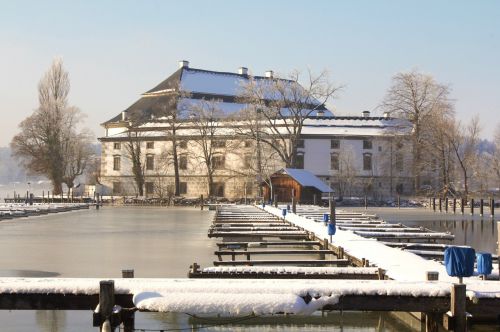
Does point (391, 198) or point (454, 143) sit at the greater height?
point (454, 143)

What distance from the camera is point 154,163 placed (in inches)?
3558

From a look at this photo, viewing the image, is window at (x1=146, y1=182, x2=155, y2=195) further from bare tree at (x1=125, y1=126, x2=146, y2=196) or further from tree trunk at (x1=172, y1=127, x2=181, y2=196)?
tree trunk at (x1=172, y1=127, x2=181, y2=196)

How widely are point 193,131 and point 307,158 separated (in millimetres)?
13870

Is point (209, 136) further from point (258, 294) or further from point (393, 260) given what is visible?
point (258, 294)

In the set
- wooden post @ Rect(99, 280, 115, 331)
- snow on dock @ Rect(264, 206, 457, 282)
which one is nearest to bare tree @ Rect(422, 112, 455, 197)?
snow on dock @ Rect(264, 206, 457, 282)

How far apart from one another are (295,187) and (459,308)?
59218mm

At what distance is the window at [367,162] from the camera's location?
3351 inches

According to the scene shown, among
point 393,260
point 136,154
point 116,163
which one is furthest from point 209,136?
point 393,260

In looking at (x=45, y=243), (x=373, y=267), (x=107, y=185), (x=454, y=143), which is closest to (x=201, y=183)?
(x=107, y=185)

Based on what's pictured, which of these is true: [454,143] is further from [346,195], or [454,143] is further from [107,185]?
[107,185]

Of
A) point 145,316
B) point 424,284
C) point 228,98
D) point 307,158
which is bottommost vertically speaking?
point 145,316

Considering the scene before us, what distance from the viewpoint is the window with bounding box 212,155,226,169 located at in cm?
8662

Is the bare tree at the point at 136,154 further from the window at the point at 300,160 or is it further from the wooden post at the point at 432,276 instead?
the wooden post at the point at 432,276

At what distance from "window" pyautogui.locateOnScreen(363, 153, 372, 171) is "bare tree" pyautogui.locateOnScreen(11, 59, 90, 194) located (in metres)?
34.4
